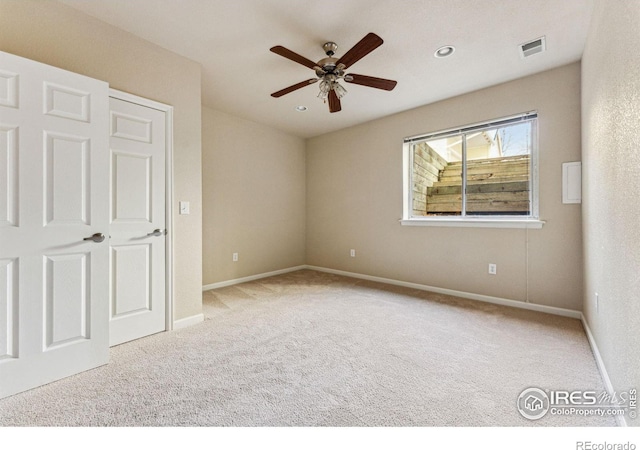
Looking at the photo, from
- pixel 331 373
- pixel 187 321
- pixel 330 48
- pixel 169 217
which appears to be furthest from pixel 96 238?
pixel 330 48

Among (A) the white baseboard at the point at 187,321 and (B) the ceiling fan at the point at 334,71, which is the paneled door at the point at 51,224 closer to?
(A) the white baseboard at the point at 187,321

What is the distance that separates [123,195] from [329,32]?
217 centimetres

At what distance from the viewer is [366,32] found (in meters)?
2.27

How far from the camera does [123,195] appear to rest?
89.5 inches

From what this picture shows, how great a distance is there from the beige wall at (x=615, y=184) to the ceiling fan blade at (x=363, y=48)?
1252 millimetres

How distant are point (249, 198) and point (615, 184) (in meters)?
4.13

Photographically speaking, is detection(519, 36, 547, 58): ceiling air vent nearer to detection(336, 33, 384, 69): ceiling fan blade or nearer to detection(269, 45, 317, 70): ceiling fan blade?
detection(336, 33, 384, 69): ceiling fan blade

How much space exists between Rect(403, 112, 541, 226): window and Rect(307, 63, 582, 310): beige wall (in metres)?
0.13

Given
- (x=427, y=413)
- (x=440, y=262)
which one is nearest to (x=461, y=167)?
(x=440, y=262)

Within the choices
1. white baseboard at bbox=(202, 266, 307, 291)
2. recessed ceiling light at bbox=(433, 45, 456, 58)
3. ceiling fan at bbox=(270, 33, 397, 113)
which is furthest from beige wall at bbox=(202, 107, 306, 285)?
recessed ceiling light at bbox=(433, 45, 456, 58)

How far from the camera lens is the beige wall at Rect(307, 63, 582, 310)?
284 centimetres

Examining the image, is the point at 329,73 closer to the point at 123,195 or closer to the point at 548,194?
the point at 123,195

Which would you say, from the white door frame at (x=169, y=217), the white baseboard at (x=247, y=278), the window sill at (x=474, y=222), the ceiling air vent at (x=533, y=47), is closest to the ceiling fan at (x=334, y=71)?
the white door frame at (x=169, y=217)

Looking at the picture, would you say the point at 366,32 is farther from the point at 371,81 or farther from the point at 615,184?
the point at 615,184
